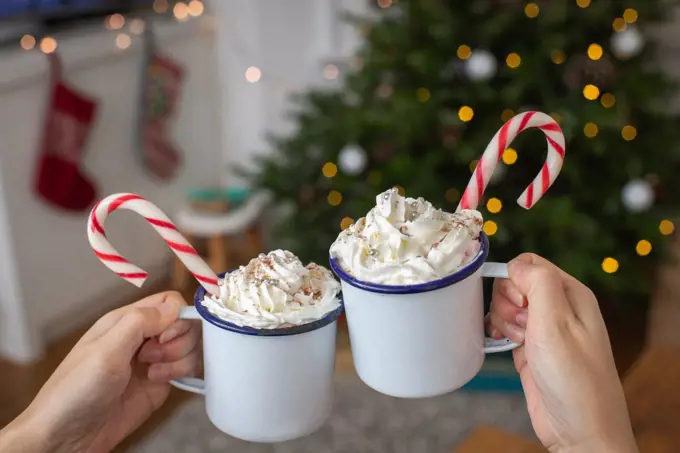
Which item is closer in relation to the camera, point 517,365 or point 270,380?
point 270,380

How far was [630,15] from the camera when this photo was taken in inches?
83.5

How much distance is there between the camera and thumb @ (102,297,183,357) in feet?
3.06

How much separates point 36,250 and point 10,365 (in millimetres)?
413

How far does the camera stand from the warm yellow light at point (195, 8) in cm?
318

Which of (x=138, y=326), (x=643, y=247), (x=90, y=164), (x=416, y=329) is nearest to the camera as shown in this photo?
(x=416, y=329)

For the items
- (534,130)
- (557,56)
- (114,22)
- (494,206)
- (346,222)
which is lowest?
(346,222)

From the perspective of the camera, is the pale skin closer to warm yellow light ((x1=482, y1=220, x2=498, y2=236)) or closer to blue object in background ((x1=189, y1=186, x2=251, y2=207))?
warm yellow light ((x1=482, y1=220, x2=498, y2=236))

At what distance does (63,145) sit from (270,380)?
1.98 meters

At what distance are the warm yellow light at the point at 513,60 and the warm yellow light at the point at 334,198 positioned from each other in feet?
2.23

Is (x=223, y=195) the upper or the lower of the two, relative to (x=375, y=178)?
lower

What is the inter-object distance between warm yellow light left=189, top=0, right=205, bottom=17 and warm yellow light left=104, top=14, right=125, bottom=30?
0.41 metres

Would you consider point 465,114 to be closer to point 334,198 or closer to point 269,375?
point 334,198

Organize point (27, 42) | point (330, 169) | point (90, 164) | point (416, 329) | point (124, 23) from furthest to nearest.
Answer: point (124, 23), point (90, 164), point (27, 42), point (330, 169), point (416, 329)

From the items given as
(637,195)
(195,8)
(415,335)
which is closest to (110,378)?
(415,335)
